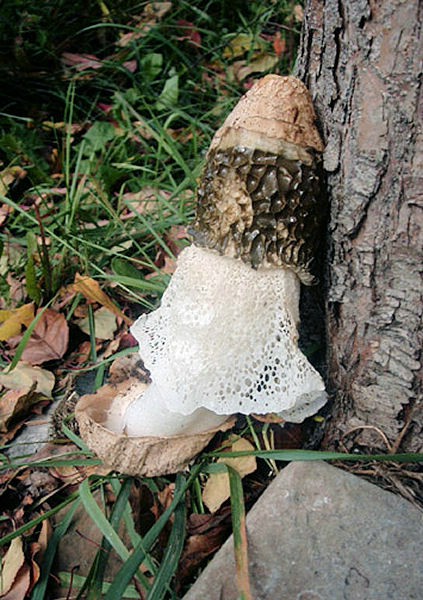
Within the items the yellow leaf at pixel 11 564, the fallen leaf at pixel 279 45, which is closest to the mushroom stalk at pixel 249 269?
the yellow leaf at pixel 11 564

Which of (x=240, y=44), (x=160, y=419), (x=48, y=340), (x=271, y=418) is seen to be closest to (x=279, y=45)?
(x=240, y=44)

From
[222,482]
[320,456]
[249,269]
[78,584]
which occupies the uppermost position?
[249,269]

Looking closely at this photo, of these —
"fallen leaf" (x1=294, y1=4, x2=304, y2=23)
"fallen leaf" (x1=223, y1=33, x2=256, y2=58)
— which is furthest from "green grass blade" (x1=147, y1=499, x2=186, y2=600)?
"fallen leaf" (x1=294, y1=4, x2=304, y2=23)

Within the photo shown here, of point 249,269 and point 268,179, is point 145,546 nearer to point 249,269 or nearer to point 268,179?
point 249,269

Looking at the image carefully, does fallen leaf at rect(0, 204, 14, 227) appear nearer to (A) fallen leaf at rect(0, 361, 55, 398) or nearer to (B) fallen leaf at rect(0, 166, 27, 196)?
(B) fallen leaf at rect(0, 166, 27, 196)

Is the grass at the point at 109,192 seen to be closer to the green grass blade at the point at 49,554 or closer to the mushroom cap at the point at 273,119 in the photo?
the green grass blade at the point at 49,554

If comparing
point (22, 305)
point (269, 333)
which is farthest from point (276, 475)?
point (22, 305)
